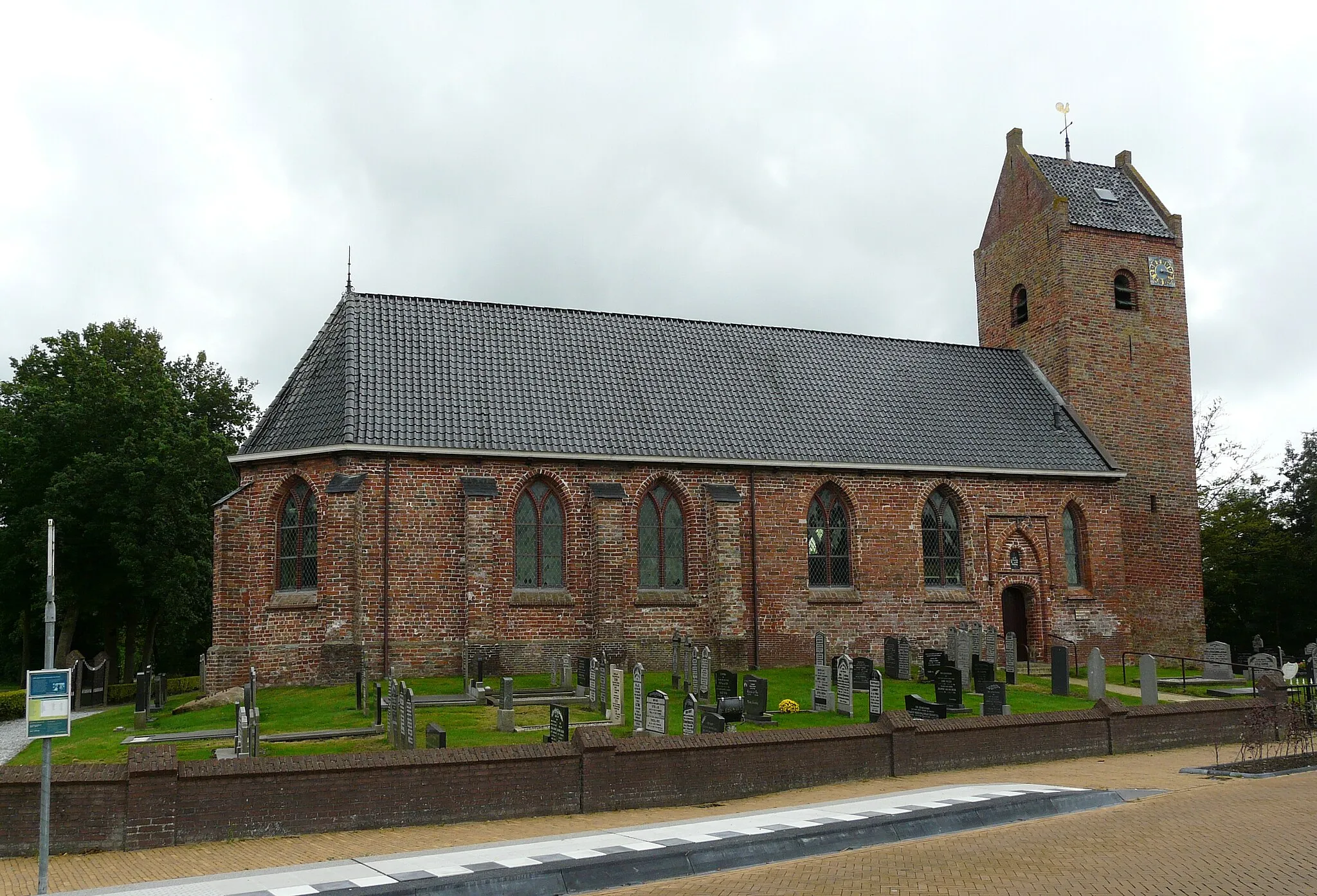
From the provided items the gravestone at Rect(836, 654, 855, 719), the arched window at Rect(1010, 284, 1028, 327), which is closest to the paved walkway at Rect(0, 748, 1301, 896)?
the gravestone at Rect(836, 654, 855, 719)

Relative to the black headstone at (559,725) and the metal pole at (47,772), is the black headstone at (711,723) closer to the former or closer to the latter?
the black headstone at (559,725)

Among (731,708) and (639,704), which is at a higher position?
(639,704)

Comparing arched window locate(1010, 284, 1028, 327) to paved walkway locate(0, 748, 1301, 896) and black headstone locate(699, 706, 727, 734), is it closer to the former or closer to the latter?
black headstone locate(699, 706, 727, 734)

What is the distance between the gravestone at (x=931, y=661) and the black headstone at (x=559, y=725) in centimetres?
1189

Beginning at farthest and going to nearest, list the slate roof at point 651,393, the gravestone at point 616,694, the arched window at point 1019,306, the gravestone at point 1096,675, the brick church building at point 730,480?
1. the arched window at point 1019,306
2. the slate roof at point 651,393
3. the brick church building at point 730,480
4. the gravestone at point 1096,675
5. the gravestone at point 616,694

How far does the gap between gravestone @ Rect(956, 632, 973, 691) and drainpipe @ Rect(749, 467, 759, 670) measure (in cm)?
501

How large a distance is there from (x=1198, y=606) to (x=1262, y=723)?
17.4 meters

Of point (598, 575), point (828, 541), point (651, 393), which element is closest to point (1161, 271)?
point (828, 541)

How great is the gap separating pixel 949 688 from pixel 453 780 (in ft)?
38.9

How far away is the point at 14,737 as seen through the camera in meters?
25.2

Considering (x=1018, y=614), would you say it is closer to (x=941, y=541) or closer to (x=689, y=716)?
(x=941, y=541)

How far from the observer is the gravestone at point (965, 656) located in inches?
977

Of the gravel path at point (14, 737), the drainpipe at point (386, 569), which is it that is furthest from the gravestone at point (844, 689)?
the gravel path at point (14, 737)

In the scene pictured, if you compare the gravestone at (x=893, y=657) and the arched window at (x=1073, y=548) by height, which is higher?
the arched window at (x=1073, y=548)
